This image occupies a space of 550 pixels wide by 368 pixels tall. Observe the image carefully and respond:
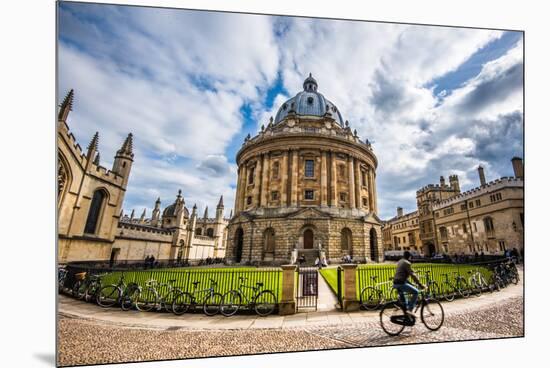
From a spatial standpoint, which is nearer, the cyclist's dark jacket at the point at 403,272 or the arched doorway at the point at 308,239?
the cyclist's dark jacket at the point at 403,272

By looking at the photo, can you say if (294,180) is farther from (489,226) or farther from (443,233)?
Result: (489,226)

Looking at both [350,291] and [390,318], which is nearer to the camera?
[390,318]

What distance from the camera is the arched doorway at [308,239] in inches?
819

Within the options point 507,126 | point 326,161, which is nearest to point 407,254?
point 507,126

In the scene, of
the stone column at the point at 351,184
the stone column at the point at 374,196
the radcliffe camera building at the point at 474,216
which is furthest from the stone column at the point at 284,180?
the radcliffe camera building at the point at 474,216

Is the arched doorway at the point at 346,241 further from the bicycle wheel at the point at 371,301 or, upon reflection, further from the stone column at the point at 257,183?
the bicycle wheel at the point at 371,301

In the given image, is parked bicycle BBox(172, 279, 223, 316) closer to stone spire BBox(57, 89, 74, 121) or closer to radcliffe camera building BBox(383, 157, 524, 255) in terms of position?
stone spire BBox(57, 89, 74, 121)

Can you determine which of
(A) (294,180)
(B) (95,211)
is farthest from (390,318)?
(A) (294,180)

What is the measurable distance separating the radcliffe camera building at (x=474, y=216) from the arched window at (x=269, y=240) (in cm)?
1261

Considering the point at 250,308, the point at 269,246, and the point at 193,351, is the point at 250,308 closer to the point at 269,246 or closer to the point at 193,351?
the point at 193,351

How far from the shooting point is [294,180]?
23.2 meters

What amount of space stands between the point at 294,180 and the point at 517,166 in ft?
57.6

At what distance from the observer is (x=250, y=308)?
20.4 ft

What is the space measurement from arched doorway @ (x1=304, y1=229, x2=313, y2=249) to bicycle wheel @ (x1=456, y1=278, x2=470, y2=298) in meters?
13.8
